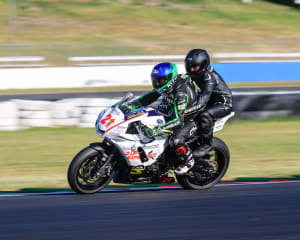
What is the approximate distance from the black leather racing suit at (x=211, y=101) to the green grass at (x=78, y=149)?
1.52 metres

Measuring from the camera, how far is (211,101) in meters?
6.84

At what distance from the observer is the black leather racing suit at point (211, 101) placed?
6.49 metres

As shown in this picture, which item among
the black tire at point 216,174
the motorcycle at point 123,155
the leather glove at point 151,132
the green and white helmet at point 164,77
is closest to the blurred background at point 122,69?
the black tire at point 216,174

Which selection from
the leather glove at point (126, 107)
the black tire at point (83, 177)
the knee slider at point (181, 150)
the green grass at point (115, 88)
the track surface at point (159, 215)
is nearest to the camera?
the track surface at point (159, 215)

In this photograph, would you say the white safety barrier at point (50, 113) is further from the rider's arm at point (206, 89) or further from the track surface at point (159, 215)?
the track surface at point (159, 215)

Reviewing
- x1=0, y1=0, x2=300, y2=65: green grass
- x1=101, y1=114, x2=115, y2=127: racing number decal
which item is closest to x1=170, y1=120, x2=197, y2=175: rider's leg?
x1=101, y1=114, x2=115, y2=127: racing number decal

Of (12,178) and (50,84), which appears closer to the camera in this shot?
(12,178)

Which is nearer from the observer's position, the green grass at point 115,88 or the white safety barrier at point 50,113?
the white safety barrier at point 50,113

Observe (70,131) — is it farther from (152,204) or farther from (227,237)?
(227,237)

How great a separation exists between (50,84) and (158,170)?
13.1 meters

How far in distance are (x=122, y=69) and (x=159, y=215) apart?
14.4m

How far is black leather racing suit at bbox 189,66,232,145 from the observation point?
649 cm

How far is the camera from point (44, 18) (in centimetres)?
2942

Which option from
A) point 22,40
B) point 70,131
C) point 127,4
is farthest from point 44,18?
point 70,131
